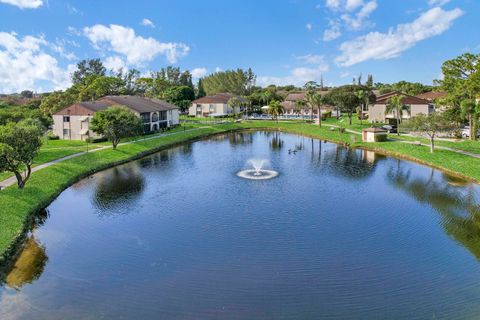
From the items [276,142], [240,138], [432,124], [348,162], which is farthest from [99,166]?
[432,124]

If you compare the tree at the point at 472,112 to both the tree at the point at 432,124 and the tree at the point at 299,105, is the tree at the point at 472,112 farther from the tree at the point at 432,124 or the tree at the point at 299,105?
the tree at the point at 299,105

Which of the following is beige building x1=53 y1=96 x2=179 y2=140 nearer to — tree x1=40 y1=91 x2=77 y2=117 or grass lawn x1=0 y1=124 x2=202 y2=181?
grass lawn x1=0 y1=124 x2=202 y2=181

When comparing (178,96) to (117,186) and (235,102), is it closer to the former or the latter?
(235,102)

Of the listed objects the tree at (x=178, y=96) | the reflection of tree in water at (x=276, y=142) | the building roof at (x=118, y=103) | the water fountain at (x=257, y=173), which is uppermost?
the tree at (x=178, y=96)

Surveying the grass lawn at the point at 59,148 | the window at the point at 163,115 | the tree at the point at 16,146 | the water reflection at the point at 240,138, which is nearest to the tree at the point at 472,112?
the water reflection at the point at 240,138

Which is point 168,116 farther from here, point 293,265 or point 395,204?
point 293,265

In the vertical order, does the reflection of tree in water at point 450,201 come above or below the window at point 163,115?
below
